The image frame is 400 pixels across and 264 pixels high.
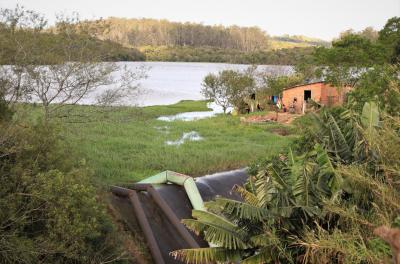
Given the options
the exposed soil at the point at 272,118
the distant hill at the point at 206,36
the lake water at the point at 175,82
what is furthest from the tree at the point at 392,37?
the distant hill at the point at 206,36

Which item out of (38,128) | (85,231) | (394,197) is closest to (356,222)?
(394,197)

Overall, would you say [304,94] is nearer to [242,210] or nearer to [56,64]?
[56,64]

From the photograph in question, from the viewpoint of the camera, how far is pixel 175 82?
71.2 metres

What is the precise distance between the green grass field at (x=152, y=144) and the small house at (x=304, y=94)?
7.68 meters

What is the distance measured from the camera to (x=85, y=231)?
26.4 feet

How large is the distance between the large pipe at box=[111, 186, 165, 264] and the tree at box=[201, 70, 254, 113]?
87.3ft

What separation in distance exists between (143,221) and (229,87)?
2805cm

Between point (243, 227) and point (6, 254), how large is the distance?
4.10 meters

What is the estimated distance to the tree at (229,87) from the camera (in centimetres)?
3884

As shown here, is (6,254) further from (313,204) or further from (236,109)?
(236,109)

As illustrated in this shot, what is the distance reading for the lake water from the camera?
1944 inches

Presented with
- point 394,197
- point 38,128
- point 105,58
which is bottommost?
point 394,197

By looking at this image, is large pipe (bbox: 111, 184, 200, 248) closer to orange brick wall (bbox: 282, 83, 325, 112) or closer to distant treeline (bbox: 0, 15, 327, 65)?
orange brick wall (bbox: 282, 83, 325, 112)

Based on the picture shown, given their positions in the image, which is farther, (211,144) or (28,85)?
(211,144)
